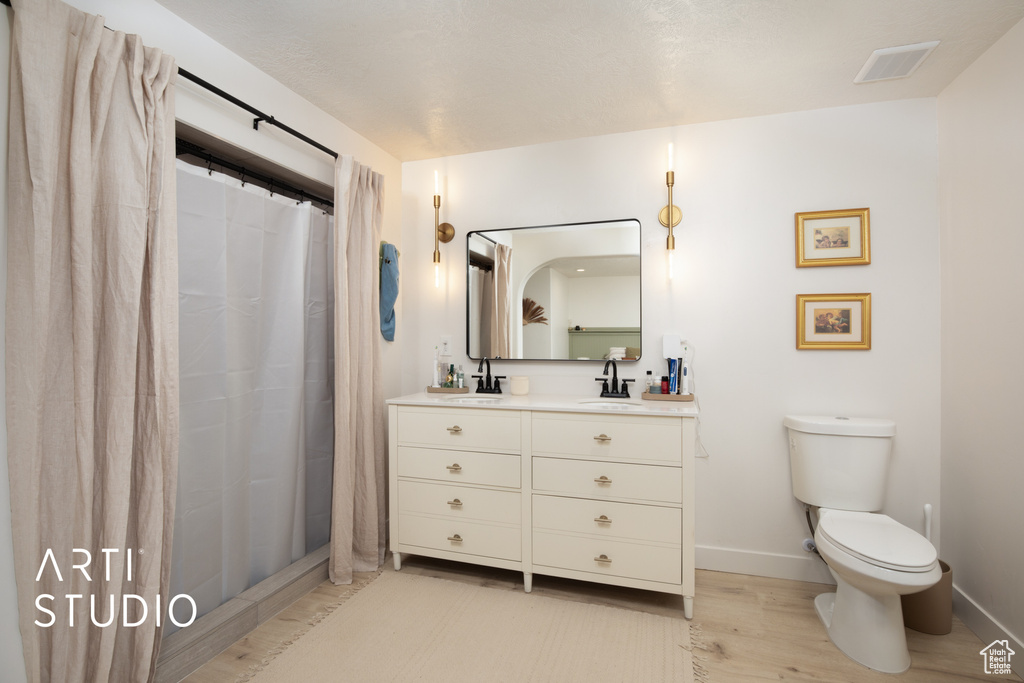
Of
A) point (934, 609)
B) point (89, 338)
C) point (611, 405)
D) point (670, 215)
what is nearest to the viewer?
point (89, 338)

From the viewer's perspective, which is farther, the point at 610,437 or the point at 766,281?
the point at 766,281

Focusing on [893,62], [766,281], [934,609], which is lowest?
[934,609]

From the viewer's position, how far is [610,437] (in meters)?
2.12

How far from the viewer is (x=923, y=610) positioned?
1.92 metres

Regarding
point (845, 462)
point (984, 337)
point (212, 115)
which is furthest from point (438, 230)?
point (984, 337)

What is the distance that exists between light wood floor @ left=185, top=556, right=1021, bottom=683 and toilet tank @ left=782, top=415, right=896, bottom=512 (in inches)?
19.3

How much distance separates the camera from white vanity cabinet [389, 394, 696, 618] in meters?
2.04

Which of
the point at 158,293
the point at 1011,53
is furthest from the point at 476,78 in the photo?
the point at 1011,53

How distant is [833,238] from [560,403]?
5.07 ft

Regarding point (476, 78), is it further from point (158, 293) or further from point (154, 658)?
point (154, 658)

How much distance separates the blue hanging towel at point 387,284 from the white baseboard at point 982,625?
114 inches

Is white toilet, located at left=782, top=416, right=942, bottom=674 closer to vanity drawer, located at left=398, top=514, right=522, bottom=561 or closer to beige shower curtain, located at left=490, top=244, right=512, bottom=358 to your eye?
vanity drawer, located at left=398, top=514, right=522, bottom=561

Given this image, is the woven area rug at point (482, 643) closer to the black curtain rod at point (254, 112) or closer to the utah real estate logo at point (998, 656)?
the utah real estate logo at point (998, 656)

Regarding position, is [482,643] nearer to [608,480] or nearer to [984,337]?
[608,480]
